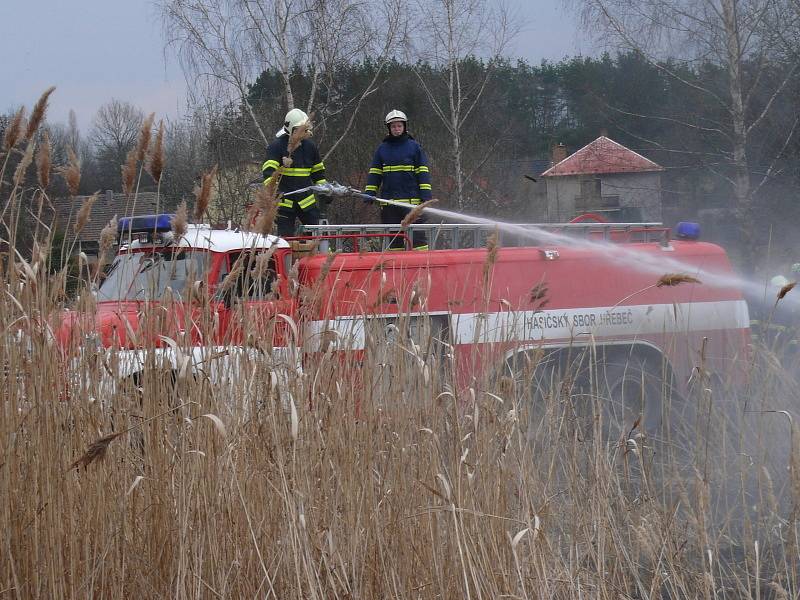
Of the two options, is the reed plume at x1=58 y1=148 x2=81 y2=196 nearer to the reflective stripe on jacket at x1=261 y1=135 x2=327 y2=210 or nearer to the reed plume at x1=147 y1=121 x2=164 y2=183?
the reed plume at x1=147 y1=121 x2=164 y2=183

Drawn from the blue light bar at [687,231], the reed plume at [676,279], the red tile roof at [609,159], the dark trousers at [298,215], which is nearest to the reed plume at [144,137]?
the reed plume at [676,279]

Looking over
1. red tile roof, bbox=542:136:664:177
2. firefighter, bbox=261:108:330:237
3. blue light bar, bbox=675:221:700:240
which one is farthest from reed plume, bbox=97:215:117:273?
red tile roof, bbox=542:136:664:177

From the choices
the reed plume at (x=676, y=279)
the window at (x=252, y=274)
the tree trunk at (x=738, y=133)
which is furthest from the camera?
the tree trunk at (x=738, y=133)

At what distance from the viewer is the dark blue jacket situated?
9133mm

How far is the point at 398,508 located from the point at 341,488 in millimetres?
167

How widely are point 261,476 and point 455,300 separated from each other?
0.92m

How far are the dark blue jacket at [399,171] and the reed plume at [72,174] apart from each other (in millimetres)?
6498

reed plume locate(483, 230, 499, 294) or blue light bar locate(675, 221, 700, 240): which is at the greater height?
blue light bar locate(675, 221, 700, 240)

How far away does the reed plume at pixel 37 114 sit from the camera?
2.59 m

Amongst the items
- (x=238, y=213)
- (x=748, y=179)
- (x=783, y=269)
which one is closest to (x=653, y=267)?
(x=783, y=269)

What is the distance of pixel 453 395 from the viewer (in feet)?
9.00

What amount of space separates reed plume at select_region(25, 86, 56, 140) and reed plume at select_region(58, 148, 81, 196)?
0.37 ft

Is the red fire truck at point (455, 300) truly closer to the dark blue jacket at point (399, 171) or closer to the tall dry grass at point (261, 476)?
the tall dry grass at point (261, 476)

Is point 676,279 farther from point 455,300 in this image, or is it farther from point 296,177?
point 296,177
